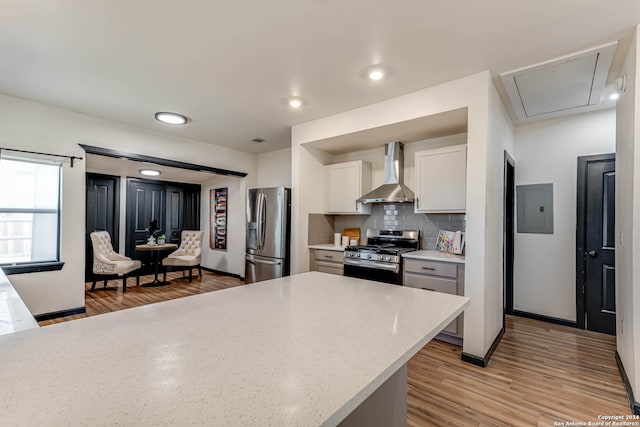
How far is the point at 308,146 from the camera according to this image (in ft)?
13.2

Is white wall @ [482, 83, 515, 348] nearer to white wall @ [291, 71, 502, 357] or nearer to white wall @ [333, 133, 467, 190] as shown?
white wall @ [291, 71, 502, 357]

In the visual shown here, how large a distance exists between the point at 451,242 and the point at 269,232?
2393 millimetres

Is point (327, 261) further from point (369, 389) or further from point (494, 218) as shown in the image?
point (369, 389)

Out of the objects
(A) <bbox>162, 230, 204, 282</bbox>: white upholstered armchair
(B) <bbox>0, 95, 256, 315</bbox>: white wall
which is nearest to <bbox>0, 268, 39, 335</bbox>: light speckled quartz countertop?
(B) <bbox>0, 95, 256, 315</bbox>: white wall

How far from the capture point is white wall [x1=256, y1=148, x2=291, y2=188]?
5297mm

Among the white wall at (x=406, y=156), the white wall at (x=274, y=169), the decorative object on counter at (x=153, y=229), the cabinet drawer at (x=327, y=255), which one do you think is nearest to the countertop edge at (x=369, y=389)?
the cabinet drawer at (x=327, y=255)

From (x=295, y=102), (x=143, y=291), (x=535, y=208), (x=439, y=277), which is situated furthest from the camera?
(x=143, y=291)

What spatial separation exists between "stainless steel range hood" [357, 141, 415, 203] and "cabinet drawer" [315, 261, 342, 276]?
907 millimetres

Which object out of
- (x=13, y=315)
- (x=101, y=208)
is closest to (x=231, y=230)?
(x=101, y=208)

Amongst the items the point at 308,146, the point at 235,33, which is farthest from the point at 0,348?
the point at 308,146

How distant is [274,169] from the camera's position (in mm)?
5500

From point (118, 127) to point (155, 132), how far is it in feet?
1.54

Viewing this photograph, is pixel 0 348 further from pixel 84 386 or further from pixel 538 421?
pixel 538 421

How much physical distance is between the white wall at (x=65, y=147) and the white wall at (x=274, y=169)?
6.85 ft
